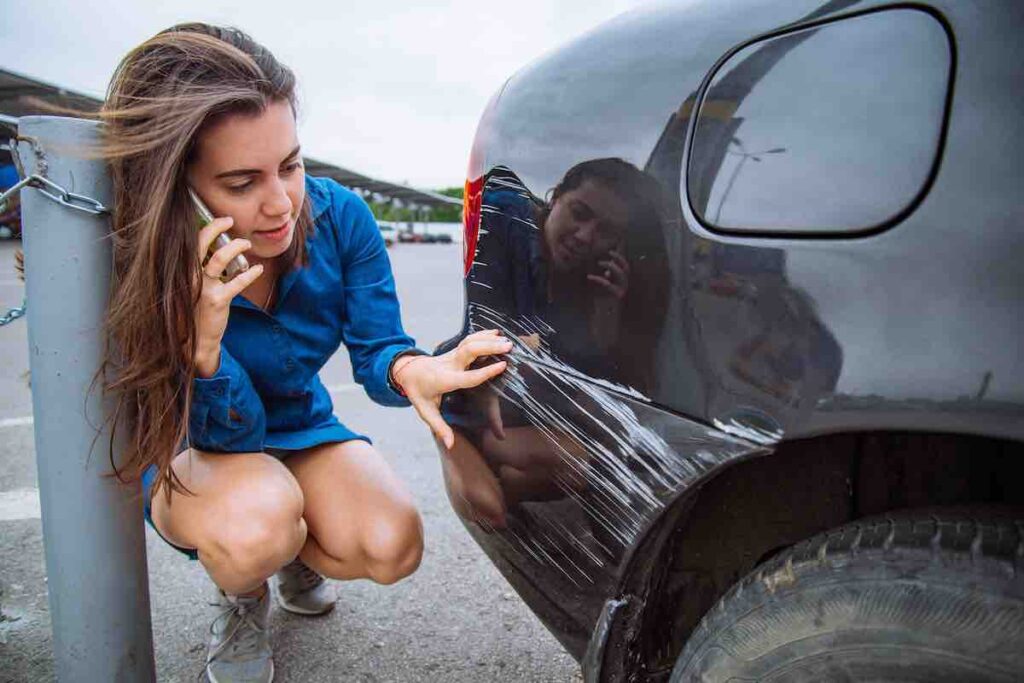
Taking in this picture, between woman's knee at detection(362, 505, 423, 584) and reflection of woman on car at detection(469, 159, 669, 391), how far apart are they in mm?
709

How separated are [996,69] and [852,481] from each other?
0.50 m

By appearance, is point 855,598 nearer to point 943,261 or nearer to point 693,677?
point 693,677

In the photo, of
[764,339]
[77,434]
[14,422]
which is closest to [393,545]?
[77,434]

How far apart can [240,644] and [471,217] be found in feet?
3.65

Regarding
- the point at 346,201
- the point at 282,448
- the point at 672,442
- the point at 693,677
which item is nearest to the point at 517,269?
the point at 672,442

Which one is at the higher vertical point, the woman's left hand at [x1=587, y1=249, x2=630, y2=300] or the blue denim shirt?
the woman's left hand at [x1=587, y1=249, x2=630, y2=300]

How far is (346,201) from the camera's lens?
1.75m

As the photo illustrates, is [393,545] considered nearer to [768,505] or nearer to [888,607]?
[768,505]

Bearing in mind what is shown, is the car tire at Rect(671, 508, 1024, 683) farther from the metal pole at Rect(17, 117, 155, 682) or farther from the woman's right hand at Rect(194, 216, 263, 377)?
the metal pole at Rect(17, 117, 155, 682)

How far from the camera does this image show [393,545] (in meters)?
1.64

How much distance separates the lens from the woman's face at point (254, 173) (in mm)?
1332

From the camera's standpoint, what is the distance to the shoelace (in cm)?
166

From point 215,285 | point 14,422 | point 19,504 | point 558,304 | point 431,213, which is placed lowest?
point 431,213

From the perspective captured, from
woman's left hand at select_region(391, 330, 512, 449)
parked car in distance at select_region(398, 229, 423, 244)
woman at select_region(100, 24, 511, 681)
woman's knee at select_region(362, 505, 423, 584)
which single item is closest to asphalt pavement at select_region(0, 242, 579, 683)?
woman at select_region(100, 24, 511, 681)
